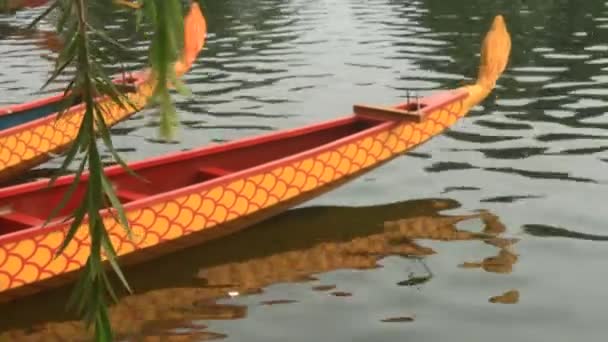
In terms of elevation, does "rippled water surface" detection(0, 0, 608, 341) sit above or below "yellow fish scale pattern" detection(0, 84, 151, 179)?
below

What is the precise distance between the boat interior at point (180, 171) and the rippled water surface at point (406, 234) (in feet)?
1.90

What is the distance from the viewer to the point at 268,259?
6461 mm

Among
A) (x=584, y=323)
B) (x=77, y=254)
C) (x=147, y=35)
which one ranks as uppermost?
(x=147, y=35)

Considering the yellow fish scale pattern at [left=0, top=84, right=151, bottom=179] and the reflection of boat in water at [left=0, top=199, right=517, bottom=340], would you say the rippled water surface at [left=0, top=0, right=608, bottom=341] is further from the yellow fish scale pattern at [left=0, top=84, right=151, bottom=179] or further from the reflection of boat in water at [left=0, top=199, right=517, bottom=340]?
the yellow fish scale pattern at [left=0, top=84, right=151, bottom=179]

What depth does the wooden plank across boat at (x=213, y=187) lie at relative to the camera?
5277mm

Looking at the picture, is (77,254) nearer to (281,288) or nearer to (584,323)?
(281,288)

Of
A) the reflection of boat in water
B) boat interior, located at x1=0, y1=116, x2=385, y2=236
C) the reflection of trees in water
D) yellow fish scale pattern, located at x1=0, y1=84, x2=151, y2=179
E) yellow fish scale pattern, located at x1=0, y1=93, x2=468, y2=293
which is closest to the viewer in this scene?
yellow fish scale pattern, located at x1=0, y1=93, x2=468, y2=293

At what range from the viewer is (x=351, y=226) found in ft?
23.5

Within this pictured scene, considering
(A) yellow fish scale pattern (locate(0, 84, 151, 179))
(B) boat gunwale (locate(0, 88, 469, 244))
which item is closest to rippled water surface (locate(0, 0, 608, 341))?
(B) boat gunwale (locate(0, 88, 469, 244))

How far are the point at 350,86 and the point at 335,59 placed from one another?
2.63 m

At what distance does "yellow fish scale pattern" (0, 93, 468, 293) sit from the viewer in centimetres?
518

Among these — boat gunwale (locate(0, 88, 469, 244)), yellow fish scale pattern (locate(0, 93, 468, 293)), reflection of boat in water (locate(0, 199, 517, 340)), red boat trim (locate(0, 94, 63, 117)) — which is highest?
red boat trim (locate(0, 94, 63, 117))

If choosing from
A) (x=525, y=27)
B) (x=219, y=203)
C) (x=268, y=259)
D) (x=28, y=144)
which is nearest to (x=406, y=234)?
(x=268, y=259)

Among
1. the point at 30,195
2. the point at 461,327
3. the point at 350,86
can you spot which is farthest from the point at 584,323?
the point at 350,86
